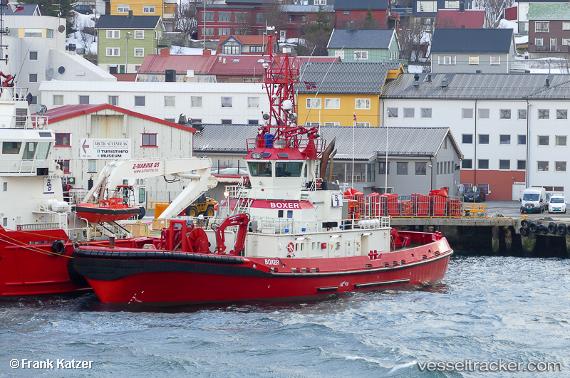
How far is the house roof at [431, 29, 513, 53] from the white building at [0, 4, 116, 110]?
24.8m

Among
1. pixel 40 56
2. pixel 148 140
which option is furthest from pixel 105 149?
pixel 40 56

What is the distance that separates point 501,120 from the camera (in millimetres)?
76875

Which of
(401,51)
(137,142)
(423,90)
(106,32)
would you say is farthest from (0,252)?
(401,51)

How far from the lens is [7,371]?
3372 centimetres

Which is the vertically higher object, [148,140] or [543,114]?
[543,114]

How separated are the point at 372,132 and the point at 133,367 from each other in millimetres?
37293

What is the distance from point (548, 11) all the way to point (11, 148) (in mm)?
78244

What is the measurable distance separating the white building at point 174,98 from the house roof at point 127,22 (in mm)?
29440

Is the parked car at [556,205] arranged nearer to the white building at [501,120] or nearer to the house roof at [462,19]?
the white building at [501,120]

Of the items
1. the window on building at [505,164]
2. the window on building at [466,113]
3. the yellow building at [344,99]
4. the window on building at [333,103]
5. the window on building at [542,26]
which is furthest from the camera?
the window on building at [542,26]

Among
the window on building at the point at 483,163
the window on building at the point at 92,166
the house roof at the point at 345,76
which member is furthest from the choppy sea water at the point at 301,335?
the house roof at the point at 345,76

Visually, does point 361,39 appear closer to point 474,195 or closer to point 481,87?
point 481,87

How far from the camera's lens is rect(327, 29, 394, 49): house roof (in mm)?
103812

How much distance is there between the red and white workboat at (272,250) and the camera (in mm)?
41125
